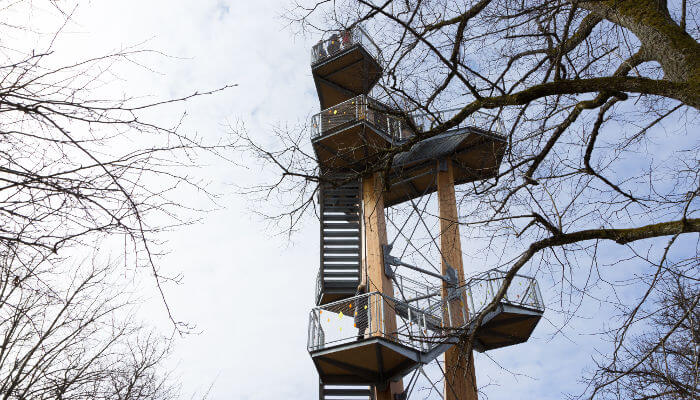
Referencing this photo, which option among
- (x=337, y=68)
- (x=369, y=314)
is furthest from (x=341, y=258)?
(x=337, y=68)

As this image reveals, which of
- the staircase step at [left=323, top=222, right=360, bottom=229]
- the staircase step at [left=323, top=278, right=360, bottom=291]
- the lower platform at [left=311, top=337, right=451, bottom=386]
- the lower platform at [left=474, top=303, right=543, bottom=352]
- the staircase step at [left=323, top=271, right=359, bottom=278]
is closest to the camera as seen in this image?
the lower platform at [left=311, top=337, right=451, bottom=386]

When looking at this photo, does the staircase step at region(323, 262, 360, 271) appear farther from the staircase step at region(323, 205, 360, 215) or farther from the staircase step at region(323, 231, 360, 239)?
the staircase step at region(323, 205, 360, 215)

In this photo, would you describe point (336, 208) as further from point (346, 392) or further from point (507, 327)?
point (507, 327)

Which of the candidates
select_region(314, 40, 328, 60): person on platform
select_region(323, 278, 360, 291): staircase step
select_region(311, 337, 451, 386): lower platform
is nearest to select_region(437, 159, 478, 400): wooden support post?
select_region(311, 337, 451, 386): lower platform

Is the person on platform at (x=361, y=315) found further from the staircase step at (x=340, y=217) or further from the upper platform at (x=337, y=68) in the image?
the upper platform at (x=337, y=68)

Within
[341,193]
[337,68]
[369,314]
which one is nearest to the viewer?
[369,314]

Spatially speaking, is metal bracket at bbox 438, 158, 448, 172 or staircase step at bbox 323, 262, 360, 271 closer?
staircase step at bbox 323, 262, 360, 271

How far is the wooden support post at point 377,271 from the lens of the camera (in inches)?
406

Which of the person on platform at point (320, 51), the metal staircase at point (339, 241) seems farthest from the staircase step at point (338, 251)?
the person on platform at point (320, 51)

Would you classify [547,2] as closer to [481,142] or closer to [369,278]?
[369,278]

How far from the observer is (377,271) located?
12.1 meters

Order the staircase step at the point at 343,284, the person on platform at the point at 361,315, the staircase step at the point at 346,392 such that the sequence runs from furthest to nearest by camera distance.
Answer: the staircase step at the point at 343,284 < the staircase step at the point at 346,392 < the person on platform at the point at 361,315

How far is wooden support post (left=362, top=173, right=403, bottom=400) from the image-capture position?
1030cm

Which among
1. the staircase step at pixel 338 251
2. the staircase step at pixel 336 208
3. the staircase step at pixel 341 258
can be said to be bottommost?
the staircase step at pixel 341 258
